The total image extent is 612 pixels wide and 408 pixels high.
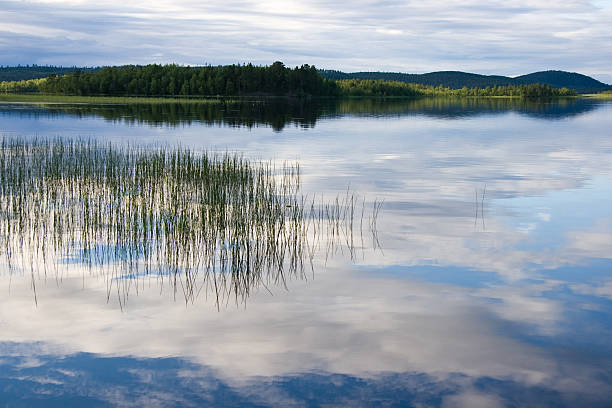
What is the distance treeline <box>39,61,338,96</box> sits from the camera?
408 feet

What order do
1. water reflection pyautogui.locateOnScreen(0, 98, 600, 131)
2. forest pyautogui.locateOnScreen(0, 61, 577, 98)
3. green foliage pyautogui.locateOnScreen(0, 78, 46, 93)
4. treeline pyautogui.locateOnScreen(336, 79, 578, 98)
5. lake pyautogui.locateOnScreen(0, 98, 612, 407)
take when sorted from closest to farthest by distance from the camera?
1. lake pyautogui.locateOnScreen(0, 98, 612, 407)
2. water reflection pyautogui.locateOnScreen(0, 98, 600, 131)
3. forest pyautogui.locateOnScreen(0, 61, 577, 98)
4. green foliage pyautogui.locateOnScreen(0, 78, 46, 93)
5. treeline pyautogui.locateOnScreen(336, 79, 578, 98)

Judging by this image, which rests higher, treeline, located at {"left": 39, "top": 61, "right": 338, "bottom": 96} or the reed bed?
treeline, located at {"left": 39, "top": 61, "right": 338, "bottom": 96}

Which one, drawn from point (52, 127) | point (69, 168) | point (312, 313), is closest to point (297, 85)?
point (52, 127)

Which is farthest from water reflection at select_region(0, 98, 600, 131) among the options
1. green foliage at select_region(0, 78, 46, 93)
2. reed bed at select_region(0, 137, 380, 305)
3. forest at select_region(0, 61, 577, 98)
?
green foliage at select_region(0, 78, 46, 93)

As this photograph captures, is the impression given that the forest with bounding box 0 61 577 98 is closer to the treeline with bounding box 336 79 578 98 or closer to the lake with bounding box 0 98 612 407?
the treeline with bounding box 336 79 578 98

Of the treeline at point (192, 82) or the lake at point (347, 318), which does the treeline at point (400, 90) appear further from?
the lake at point (347, 318)

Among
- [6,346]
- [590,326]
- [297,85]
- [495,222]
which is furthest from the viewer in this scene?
[297,85]

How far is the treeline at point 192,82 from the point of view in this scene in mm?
124306

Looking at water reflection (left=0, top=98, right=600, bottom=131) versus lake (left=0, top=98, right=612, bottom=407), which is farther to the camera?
water reflection (left=0, top=98, right=600, bottom=131)

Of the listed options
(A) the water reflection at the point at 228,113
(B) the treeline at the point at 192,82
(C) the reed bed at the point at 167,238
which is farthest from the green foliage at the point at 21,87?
(C) the reed bed at the point at 167,238

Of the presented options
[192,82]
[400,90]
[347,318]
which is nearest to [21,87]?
[192,82]

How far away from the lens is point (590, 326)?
788cm

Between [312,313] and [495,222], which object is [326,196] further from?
[312,313]

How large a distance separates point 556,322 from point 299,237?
5.20 m
